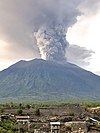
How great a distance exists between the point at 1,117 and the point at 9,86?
134 m

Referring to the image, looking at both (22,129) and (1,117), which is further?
(1,117)

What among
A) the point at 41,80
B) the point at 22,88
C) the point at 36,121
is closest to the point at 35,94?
the point at 22,88

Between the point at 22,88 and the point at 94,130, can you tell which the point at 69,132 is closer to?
the point at 94,130

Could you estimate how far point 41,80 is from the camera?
193 metres

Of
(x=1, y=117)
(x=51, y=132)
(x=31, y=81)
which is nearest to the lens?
(x=51, y=132)

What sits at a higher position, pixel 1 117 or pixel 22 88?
pixel 22 88

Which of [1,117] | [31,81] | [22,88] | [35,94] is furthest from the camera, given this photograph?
[31,81]

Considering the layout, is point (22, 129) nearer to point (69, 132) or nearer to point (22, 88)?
point (69, 132)

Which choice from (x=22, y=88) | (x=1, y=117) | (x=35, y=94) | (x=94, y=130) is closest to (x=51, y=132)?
(x=94, y=130)

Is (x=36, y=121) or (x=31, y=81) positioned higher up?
(x=31, y=81)

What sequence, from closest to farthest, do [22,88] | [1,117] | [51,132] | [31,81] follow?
[51,132]
[1,117]
[22,88]
[31,81]

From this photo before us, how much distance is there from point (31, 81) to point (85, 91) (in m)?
24.2

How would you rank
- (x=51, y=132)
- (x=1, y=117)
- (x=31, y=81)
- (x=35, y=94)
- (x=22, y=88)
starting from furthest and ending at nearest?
1. (x=31, y=81)
2. (x=22, y=88)
3. (x=35, y=94)
4. (x=1, y=117)
5. (x=51, y=132)

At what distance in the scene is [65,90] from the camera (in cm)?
18075
